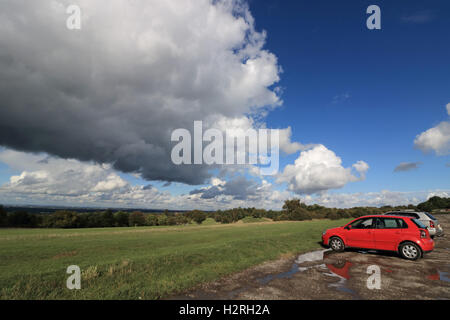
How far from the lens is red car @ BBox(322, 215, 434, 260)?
37.2 ft

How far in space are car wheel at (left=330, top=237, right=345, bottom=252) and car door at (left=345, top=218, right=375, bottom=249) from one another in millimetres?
339

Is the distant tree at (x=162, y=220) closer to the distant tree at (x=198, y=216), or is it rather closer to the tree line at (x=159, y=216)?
the tree line at (x=159, y=216)

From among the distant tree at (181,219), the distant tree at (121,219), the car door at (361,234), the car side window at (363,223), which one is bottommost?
the distant tree at (181,219)

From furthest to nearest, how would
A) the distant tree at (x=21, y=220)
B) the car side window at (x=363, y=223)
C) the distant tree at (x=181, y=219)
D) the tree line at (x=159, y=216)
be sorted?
the distant tree at (x=181, y=219) < the tree line at (x=159, y=216) < the distant tree at (x=21, y=220) < the car side window at (x=363, y=223)

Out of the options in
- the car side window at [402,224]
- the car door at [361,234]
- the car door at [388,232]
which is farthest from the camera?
the car door at [361,234]

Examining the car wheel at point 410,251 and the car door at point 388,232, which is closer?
the car wheel at point 410,251

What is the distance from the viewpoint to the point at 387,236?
12148 mm

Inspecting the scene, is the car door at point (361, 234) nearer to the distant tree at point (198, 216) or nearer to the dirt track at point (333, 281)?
the dirt track at point (333, 281)

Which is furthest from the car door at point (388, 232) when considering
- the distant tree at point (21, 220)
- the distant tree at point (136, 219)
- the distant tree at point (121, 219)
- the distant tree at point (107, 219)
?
the distant tree at point (21, 220)

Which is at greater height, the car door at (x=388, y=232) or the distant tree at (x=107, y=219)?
the car door at (x=388, y=232)

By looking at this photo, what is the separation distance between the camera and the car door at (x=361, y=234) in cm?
1265

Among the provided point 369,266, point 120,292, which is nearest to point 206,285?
point 120,292

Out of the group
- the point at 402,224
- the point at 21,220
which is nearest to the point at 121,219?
the point at 21,220

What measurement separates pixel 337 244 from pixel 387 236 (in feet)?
9.05
